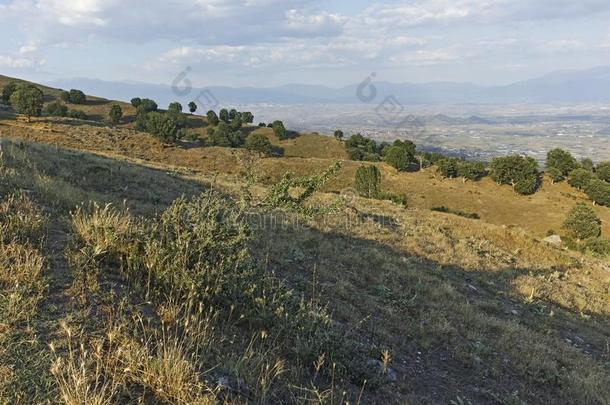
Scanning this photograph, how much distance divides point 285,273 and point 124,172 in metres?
11.3

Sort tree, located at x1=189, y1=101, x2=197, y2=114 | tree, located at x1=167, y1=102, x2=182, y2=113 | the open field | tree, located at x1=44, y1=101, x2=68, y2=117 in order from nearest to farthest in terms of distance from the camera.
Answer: the open field, tree, located at x1=44, y1=101, x2=68, y2=117, tree, located at x1=167, y1=102, x2=182, y2=113, tree, located at x1=189, y1=101, x2=197, y2=114

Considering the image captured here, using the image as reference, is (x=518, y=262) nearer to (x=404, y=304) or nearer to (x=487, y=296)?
(x=487, y=296)

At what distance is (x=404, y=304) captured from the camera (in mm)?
8445

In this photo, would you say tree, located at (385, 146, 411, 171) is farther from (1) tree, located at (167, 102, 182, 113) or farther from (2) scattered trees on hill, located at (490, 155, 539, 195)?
(1) tree, located at (167, 102, 182, 113)

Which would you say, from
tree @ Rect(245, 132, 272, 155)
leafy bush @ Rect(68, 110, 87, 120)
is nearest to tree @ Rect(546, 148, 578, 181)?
tree @ Rect(245, 132, 272, 155)

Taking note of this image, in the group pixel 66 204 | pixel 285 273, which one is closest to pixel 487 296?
pixel 285 273

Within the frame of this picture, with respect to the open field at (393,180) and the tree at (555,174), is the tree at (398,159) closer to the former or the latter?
the open field at (393,180)

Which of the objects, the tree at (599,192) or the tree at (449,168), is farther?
the tree at (449,168)

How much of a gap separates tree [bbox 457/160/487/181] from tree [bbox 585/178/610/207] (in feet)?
51.5

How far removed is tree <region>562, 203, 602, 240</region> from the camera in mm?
45031

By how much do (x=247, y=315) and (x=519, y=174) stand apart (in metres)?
69.7

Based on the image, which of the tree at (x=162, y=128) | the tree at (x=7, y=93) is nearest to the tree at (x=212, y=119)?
the tree at (x=162, y=128)

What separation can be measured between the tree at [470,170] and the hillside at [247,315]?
59344 mm

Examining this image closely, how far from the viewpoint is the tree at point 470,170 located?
70062 millimetres
